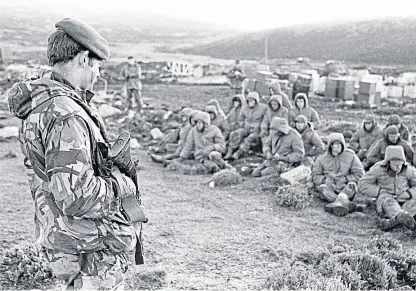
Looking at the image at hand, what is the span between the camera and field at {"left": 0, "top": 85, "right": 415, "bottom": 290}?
5.87 metres

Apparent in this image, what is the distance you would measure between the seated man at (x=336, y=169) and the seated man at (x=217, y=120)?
159 inches

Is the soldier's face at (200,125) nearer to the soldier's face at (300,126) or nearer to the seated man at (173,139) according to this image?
the seated man at (173,139)

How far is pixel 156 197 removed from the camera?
30.0 feet

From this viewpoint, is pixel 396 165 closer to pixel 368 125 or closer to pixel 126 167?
pixel 368 125

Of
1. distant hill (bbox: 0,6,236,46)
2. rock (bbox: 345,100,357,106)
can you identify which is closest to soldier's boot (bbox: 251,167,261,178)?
rock (bbox: 345,100,357,106)

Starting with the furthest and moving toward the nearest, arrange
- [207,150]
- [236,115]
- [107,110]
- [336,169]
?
[107,110], [236,115], [207,150], [336,169]

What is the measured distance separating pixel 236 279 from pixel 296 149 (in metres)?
5.14

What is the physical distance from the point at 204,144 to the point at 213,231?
13.9 feet

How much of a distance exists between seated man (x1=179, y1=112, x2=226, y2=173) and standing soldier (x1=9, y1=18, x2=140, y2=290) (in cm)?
805

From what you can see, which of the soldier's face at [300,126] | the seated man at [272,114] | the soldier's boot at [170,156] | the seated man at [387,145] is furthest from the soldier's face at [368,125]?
the soldier's boot at [170,156]

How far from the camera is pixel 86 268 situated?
2.88m

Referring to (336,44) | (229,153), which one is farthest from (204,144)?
(336,44)

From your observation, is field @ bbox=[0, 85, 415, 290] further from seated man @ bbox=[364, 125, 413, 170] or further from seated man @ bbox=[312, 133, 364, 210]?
seated man @ bbox=[364, 125, 413, 170]

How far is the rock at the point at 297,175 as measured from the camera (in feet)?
31.4
